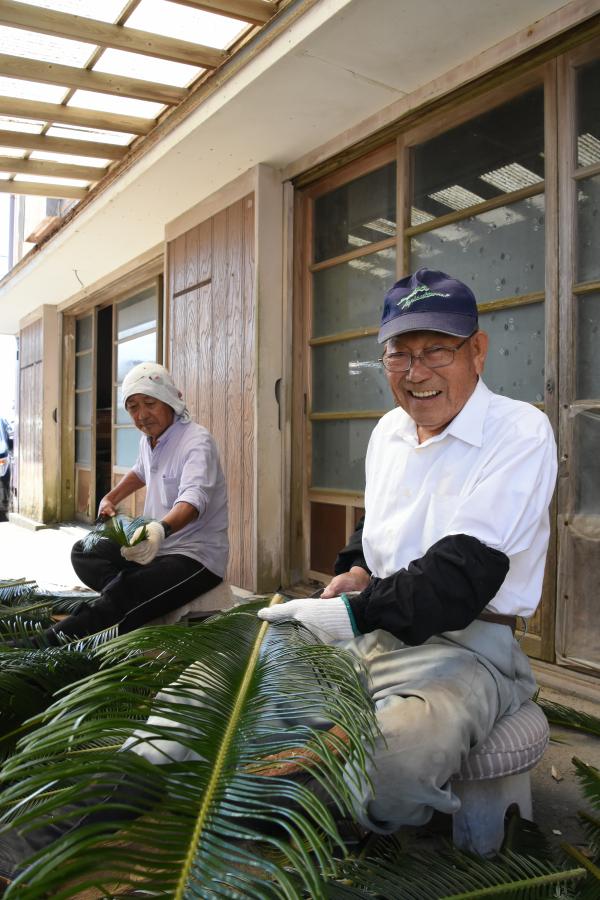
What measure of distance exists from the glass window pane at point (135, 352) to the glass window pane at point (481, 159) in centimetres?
396

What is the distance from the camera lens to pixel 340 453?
14.4ft

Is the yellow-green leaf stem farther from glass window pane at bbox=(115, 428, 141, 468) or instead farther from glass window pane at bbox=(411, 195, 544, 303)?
glass window pane at bbox=(115, 428, 141, 468)

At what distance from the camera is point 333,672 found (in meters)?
1.35

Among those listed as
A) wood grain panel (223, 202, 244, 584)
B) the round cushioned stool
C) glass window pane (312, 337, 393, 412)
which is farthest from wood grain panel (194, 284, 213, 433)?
the round cushioned stool

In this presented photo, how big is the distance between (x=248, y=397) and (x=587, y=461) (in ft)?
8.08

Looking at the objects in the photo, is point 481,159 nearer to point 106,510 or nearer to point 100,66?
point 100,66

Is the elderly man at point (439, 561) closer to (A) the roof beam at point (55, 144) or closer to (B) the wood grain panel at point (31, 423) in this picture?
(A) the roof beam at point (55, 144)

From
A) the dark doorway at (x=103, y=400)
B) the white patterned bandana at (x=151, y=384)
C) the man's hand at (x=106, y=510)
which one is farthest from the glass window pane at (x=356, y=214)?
the dark doorway at (x=103, y=400)

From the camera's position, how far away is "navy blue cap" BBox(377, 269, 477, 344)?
1.70 m

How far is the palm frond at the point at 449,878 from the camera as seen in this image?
3.91 feet

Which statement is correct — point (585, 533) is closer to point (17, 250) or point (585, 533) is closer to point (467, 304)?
point (467, 304)

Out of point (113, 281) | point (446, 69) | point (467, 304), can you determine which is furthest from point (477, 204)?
point (113, 281)

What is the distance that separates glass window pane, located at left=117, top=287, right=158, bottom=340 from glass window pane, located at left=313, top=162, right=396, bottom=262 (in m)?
2.97

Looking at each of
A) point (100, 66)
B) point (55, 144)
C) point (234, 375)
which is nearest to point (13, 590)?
A: point (234, 375)
